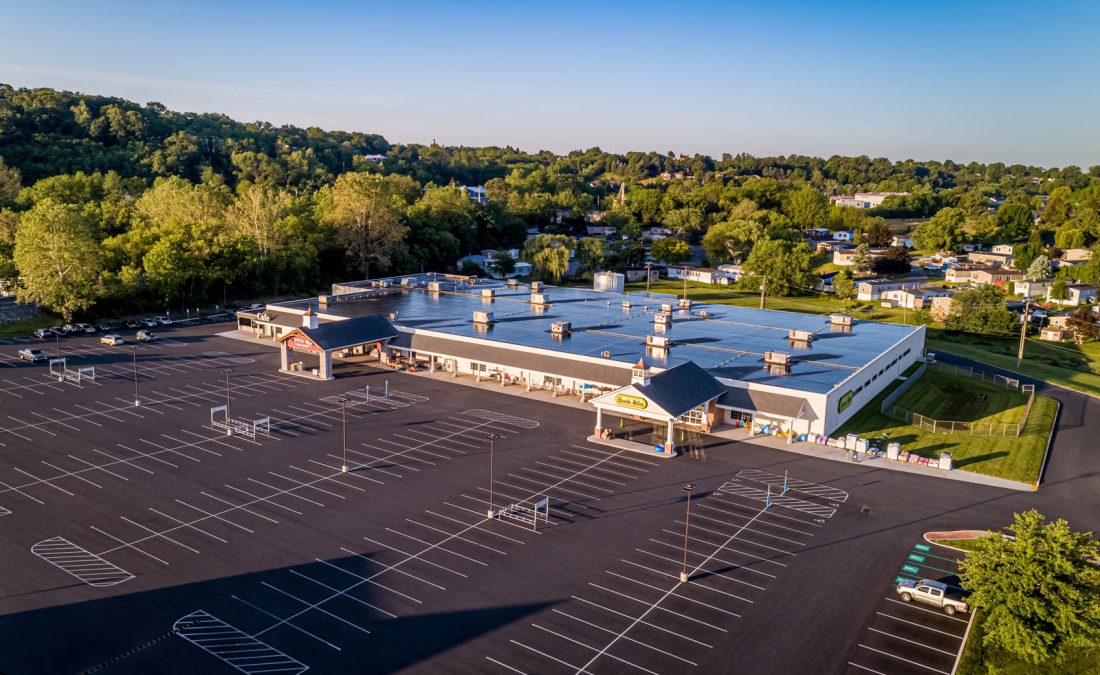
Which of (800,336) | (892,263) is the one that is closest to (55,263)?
(800,336)

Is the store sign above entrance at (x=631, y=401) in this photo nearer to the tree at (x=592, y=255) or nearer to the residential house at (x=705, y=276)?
the tree at (x=592, y=255)

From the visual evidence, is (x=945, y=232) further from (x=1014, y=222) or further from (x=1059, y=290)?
(x=1059, y=290)

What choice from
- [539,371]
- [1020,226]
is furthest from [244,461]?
[1020,226]

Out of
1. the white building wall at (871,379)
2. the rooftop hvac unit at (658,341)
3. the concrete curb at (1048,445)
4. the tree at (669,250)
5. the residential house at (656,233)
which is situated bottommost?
the concrete curb at (1048,445)

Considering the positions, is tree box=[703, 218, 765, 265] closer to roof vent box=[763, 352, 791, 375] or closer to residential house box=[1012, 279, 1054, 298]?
residential house box=[1012, 279, 1054, 298]

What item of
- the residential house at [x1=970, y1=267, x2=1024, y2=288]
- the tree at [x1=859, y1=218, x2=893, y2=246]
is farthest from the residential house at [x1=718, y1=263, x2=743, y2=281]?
the residential house at [x1=970, y1=267, x2=1024, y2=288]

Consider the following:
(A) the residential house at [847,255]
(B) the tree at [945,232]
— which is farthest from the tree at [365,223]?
(B) the tree at [945,232]
